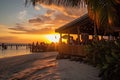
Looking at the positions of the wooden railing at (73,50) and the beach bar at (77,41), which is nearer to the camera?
the wooden railing at (73,50)

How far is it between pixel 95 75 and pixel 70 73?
1.68m

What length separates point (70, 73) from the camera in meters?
14.3

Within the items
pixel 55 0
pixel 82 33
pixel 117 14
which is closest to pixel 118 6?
pixel 117 14

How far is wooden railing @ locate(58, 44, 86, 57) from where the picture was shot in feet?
68.5

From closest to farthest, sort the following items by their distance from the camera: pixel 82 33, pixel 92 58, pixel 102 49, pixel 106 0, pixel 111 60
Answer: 1. pixel 111 60
2. pixel 106 0
3. pixel 102 49
4. pixel 92 58
5. pixel 82 33

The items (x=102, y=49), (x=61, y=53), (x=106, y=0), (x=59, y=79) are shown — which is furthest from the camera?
(x=61, y=53)

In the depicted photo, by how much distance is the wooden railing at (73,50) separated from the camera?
20.9 m

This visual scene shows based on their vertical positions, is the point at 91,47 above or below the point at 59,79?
above

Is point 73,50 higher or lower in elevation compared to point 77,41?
lower

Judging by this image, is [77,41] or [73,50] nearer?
[73,50]

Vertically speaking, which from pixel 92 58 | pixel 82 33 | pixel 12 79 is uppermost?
pixel 82 33

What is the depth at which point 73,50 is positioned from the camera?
2322 centimetres

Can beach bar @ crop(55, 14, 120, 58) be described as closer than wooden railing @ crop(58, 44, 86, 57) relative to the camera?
No

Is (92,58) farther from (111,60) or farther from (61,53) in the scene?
(61,53)
